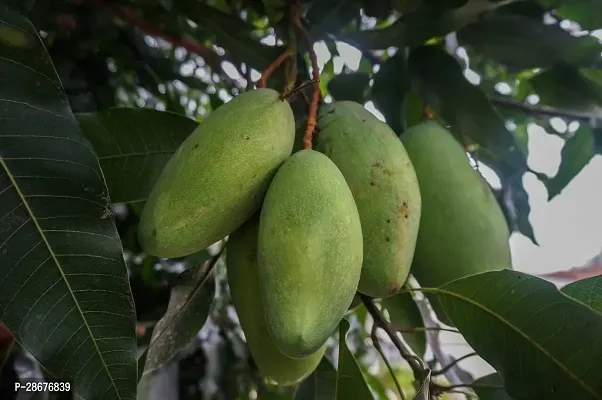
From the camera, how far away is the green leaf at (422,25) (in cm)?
65

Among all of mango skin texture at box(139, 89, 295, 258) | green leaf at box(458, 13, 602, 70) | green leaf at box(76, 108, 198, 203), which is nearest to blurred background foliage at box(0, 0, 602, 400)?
green leaf at box(458, 13, 602, 70)

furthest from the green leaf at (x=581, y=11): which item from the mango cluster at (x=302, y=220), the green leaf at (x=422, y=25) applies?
the mango cluster at (x=302, y=220)

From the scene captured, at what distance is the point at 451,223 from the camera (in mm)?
588

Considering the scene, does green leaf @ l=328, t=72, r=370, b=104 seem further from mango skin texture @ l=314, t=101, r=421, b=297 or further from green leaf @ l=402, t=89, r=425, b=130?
mango skin texture @ l=314, t=101, r=421, b=297

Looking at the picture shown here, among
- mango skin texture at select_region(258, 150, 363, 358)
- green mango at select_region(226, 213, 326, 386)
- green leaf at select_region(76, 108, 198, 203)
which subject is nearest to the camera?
mango skin texture at select_region(258, 150, 363, 358)

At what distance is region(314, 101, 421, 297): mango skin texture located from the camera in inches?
19.1

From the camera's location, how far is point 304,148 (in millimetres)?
517

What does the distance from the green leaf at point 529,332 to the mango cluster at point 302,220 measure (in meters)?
0.06

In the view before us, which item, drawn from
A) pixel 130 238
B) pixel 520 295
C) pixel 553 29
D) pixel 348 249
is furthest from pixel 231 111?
pixel 130 238

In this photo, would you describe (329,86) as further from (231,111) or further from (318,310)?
(318,310)

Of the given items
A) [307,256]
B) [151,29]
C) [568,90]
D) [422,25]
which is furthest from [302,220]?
[151,29]

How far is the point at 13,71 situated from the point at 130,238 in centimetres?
57

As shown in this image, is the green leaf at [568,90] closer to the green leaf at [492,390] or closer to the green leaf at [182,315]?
the green leaf at [492,390]

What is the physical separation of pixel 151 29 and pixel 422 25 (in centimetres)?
45
